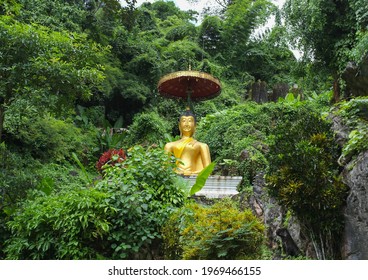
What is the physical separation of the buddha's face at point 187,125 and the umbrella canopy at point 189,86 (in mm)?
602

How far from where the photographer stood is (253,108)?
42.6ft

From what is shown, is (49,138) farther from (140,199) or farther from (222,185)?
(140,199)

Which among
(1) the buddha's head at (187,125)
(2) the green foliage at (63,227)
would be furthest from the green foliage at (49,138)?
(2) the green foliage at (63,227)

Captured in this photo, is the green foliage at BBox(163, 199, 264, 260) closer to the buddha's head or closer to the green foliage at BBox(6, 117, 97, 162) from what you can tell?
the buddha's head

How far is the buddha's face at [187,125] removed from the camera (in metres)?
9.09

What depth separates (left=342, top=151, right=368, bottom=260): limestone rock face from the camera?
454 centimetres

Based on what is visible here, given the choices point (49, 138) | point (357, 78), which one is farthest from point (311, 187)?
point (49, 138)

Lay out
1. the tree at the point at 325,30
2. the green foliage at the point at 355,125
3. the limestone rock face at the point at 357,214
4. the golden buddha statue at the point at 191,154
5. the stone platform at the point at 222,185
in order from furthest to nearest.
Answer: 1. the tree at the point at 325,30
2. the golden buddha statue at the point at 191,154
3. the stone platform at the point at 222,185
4. the green foliage at the point at 355,125
5. the limestone rock face at the point at 357,214

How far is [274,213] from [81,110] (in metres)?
11.4

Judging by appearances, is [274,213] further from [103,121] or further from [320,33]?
[103,121]

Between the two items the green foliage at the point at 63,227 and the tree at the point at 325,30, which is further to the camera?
the tree at the point at 325,30

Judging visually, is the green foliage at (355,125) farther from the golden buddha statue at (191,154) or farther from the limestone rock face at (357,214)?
the golden buddha statue at (191,154)

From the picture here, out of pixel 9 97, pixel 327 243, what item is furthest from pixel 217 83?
pixel 327 243

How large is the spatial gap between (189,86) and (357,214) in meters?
5.52
